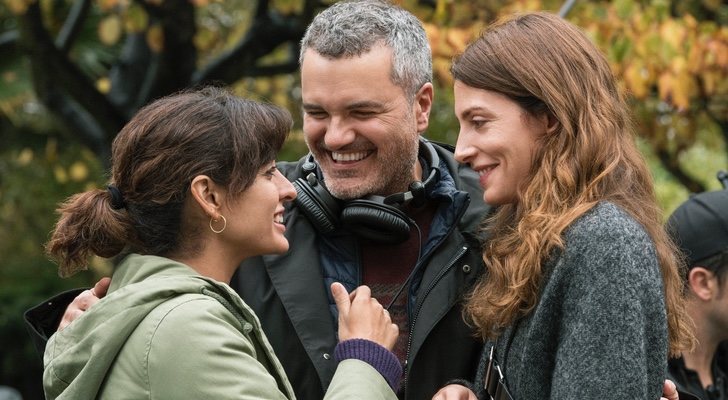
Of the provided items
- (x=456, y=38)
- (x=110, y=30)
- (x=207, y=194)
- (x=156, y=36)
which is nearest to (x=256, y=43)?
(x=156, y=36)

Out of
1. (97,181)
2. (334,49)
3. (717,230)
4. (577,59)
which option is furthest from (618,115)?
(97,181)

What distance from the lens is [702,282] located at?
13.8 feet

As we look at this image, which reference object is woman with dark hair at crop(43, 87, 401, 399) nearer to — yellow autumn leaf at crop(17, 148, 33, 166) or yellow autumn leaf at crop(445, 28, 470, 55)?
yellow autumn leaf at crop(445, 28, 470, 55)

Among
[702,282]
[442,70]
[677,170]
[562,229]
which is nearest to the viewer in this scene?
[562,229]

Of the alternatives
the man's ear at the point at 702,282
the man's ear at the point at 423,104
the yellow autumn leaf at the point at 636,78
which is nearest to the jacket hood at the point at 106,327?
the man's ear at the point at 423,104

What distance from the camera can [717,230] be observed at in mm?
4195

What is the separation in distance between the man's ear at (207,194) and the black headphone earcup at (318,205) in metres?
0.63

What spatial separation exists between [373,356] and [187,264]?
555 millimetres

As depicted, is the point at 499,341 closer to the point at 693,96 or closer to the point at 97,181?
the point at 693,96

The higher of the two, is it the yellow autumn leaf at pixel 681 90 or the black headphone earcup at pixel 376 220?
the black headphone earcup at pixel 376 220

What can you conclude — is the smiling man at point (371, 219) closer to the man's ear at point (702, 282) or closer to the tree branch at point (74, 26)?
the man's ear at point (702, 282)

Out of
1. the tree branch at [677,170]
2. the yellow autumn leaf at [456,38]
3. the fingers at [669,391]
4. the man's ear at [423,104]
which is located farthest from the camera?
the tree branch at [677,170]

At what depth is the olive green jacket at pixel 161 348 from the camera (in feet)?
8.35

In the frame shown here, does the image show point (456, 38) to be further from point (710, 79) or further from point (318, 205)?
point (318, 205)
